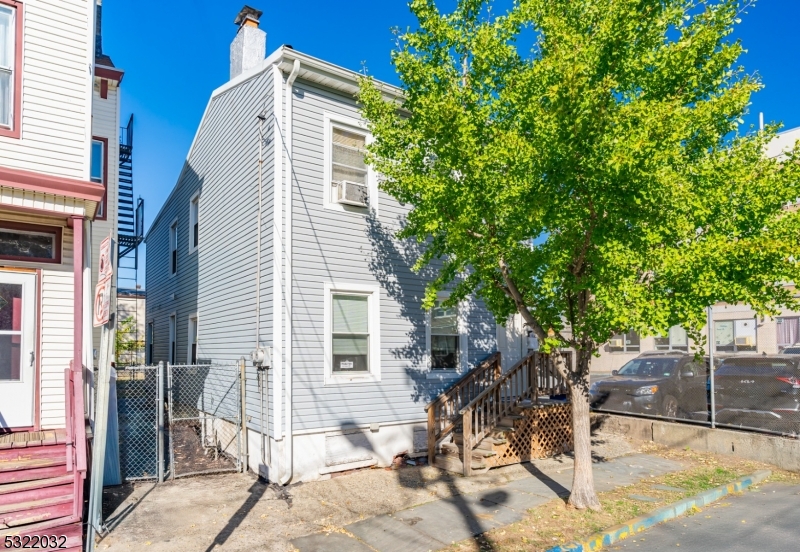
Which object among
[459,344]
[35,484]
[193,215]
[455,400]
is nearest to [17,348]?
[35,484]

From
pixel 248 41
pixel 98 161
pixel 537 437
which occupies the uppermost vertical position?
pixel 248 41

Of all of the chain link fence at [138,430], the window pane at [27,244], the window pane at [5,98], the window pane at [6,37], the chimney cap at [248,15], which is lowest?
the chain link fence at [138,430]

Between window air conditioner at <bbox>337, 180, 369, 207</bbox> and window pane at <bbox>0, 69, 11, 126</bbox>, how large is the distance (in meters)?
5.03

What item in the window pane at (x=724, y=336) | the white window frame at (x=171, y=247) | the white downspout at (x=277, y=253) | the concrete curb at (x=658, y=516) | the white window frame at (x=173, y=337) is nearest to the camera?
the concrete curb at (x=658, y=516)

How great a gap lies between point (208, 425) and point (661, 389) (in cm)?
1054

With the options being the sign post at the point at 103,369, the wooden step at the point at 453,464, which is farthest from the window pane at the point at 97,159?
the wooden step at the point at 453,464

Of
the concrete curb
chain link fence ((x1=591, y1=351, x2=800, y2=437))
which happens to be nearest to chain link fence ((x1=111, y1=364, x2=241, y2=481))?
the concrete curb

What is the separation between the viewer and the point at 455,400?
10.9 m

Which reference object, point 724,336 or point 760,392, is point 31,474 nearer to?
point 760,392

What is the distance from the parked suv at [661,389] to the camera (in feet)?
38.2

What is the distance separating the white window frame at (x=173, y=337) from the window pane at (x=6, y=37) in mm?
9305

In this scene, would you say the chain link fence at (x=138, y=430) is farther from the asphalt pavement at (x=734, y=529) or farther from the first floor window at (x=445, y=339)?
the asphalt pavement at (x=734, y=529)

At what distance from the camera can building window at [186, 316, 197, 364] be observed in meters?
13.6

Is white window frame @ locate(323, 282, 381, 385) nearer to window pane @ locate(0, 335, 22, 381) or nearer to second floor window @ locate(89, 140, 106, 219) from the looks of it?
window pane @ locate(0, 335, 22, 381)
